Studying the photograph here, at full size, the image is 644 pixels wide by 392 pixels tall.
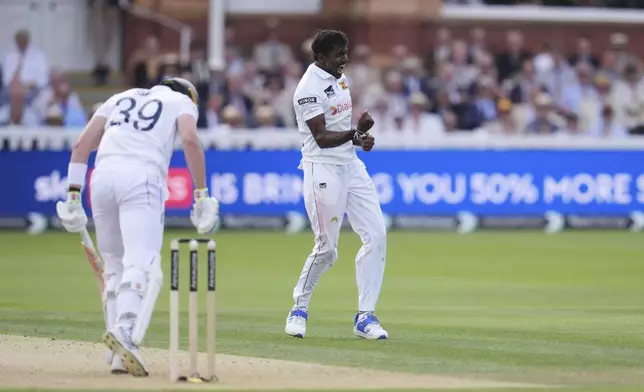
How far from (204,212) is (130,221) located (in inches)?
19.0

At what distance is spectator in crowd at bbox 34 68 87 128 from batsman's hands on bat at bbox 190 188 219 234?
14347 millimetres

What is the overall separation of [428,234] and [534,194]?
1.77 meters

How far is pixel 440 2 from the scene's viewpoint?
3300 centimetres

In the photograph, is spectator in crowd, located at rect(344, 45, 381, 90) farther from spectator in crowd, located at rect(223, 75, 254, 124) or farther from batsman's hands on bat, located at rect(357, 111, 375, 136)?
batsman's hands on bat, located at rect(357, 111, 375, 136)

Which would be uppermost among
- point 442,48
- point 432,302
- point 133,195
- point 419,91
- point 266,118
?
point 442,48

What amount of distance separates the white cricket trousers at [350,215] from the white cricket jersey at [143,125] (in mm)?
2160

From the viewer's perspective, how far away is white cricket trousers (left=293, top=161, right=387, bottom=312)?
12664 mm

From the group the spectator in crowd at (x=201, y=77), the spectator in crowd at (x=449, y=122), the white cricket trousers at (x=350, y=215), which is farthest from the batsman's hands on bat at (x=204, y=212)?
the spectator in crowd at (x=449, y=122)

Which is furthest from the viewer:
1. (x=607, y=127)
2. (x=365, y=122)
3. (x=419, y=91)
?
(x=419, y=91)

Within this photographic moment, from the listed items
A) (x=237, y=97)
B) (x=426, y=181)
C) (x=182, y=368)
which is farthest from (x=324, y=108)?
(x=237, y=97)

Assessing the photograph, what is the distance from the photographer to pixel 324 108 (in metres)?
12.6

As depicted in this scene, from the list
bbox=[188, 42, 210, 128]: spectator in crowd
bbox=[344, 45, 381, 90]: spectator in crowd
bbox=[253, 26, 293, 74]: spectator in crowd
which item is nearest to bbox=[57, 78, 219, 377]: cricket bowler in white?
bbox=[188, 42, 210, 128]: spectator in crowd

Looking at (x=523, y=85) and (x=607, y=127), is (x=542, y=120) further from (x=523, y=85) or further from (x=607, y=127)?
(x=523, y=85)

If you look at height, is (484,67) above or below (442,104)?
above
